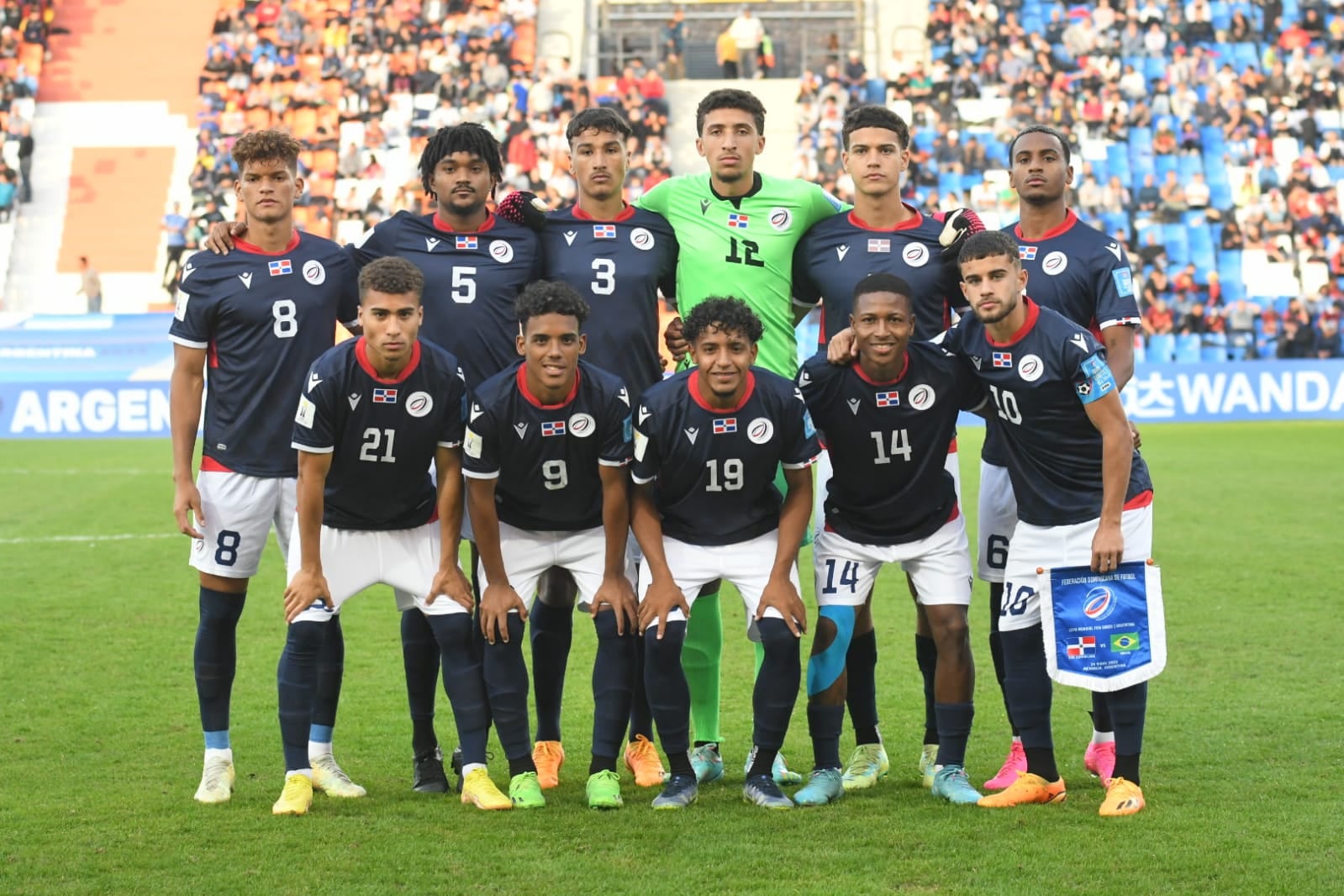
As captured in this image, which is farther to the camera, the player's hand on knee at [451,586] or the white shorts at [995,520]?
the white shorts at [995,520]

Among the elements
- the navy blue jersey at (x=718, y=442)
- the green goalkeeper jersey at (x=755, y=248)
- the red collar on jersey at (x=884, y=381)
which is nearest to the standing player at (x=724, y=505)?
the navy blue jersey at (x=718, y=442)

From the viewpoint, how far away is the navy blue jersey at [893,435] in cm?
539

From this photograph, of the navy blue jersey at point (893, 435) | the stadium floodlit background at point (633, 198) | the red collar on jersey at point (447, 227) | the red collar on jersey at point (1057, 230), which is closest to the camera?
the stadium floodlit background at point (633, 198)

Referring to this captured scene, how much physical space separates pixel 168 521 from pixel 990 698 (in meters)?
8.54

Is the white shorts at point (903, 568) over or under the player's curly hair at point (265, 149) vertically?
under

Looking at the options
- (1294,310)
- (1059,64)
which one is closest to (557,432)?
(1294,310)

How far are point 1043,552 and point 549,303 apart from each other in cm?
191

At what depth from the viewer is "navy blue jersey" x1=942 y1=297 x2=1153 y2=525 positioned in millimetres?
5090

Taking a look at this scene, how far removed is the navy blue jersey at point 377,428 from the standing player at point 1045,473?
1833 mm

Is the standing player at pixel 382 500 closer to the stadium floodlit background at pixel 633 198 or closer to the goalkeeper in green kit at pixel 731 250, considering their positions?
the stadium floodlit background at pixel 633 198

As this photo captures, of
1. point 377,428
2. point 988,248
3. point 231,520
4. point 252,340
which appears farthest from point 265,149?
point 988,248

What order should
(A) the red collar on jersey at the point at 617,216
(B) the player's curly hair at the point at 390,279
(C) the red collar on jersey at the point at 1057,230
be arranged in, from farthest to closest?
(A) the red collar on jersey at the point at 617,216 → (C) the red collar on jersey at the point at 1057,230 → (B) the player's curly hair at the point at 390,279

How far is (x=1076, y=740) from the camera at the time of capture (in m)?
6.21

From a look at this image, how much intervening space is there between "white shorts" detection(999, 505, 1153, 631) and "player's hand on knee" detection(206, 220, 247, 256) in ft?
9.97
